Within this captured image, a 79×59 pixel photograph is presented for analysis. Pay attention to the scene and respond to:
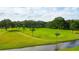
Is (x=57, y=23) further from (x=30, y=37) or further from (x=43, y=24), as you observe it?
(x=30, y=37)

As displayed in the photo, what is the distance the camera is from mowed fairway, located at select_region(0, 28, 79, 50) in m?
2.12

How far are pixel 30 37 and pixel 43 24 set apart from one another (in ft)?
0.47

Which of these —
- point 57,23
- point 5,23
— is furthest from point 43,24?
point 5,23

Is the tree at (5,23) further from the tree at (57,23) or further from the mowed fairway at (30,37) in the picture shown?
the tree at (57,23)

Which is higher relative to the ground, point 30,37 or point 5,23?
point 5,23

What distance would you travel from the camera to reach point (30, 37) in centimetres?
213

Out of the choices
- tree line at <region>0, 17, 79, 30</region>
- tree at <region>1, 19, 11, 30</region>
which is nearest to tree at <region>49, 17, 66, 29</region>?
tree line at <region>0, 17, 79, 30</region>

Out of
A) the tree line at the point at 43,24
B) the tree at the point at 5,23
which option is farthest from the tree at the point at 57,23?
the tree at the point at 5,23

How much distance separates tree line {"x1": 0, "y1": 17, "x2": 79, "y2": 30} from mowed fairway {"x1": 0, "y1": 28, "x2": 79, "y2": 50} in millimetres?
32

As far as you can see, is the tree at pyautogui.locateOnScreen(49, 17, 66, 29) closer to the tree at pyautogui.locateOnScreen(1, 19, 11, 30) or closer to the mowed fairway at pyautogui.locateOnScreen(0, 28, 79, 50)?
the mowed fairway at pyautogui.locateOnScreen(0, 28, 79, 50)

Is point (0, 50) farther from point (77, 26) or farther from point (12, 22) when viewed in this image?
point (77, 26)

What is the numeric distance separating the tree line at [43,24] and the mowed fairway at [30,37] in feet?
0.11

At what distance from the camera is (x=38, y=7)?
6.98 ft
